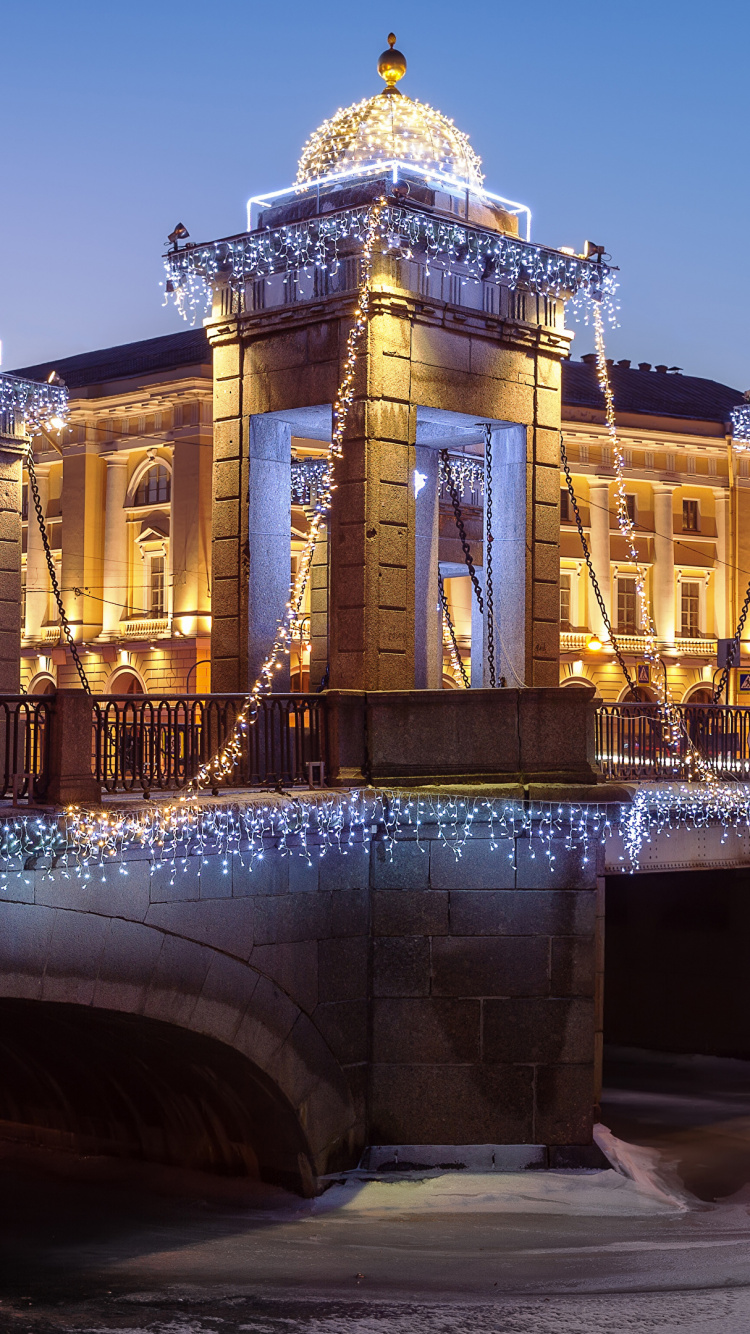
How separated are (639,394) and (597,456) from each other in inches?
131

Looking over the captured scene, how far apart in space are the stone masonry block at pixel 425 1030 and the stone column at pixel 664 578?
36238 millimetres

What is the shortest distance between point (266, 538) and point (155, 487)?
91.8 feet

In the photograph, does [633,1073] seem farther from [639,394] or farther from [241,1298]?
[639,394]

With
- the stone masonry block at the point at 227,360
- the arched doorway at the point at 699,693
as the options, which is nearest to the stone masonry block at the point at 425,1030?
the stone masonry block at the point at 227,360

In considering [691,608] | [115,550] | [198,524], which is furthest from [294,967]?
[691,608]

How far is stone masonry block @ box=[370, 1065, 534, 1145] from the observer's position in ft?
47.7

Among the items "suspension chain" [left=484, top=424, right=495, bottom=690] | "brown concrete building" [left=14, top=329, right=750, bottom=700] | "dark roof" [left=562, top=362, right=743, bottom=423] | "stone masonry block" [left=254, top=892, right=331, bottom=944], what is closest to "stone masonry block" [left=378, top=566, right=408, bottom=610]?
"suspension chain" [left=484, top=424, right=495, bottom=690]

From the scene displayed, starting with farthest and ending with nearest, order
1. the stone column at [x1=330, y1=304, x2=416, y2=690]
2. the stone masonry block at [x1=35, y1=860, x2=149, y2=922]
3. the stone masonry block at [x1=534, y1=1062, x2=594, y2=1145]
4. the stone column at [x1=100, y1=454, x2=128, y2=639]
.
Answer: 1. the stone column at [x1=100, y1=454, x2=128, y2=639]
2. the stone column at [x1=330, y1=304, x2=416, y2=690]
3. the stone masonry block at [x1=534, y1=1062, x2=594, y2=1145]
4. the stone masonry block at [x1=35, y1=860, x2=149, y2=922]

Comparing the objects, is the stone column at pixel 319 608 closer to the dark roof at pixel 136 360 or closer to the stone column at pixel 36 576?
the dark roof at pixel 136 360

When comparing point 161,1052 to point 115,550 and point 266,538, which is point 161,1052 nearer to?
point 266,538

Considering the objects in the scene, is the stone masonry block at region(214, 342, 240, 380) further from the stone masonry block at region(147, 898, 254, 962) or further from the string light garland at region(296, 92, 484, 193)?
the stone masonry block at region(147, 898, 254, 962)

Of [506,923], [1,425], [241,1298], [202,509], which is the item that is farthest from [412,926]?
[202,509]

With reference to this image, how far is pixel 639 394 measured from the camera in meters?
50.6

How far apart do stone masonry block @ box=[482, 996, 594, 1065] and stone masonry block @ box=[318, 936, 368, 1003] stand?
3.87ft
